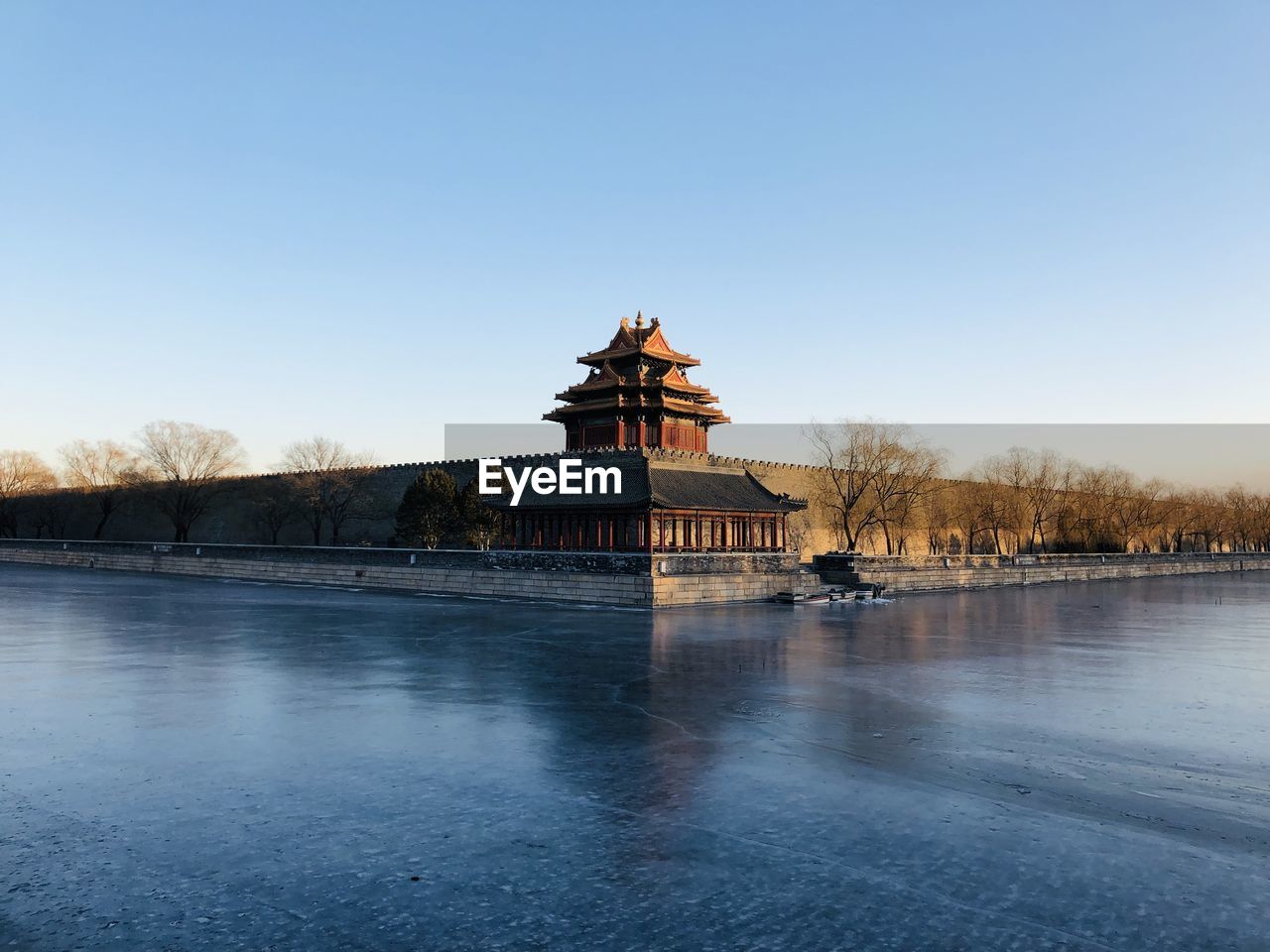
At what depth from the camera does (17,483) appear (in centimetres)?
7375

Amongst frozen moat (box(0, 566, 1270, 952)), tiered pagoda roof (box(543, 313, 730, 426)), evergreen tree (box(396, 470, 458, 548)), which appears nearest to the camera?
frozen moat (box(0, 566, 1270, 952))

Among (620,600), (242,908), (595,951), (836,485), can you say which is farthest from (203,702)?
(836,485)

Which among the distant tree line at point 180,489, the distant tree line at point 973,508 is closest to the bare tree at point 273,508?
the distant tree line at point 180,489

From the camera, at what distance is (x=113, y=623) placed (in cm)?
2211

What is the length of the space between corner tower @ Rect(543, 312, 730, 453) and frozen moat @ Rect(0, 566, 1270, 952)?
26.8 meters

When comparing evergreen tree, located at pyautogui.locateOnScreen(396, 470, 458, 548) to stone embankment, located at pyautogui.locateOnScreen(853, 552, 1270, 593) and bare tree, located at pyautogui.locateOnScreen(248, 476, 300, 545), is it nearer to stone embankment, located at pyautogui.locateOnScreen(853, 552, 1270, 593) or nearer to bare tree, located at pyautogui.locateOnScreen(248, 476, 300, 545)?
bare tree, located at pyautogui.locateOnScreen(248, 476, 300, 545)

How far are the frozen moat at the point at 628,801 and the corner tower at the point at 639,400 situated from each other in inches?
1055

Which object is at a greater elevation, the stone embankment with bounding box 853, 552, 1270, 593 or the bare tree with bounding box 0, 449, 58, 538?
the bare tree with bounding box 0, 449, 58, 538

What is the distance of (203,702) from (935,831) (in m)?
9.74

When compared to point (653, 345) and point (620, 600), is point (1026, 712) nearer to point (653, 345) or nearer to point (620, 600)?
point (620, 600)

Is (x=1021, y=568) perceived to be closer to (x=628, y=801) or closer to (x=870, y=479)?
(x=870, y=479)

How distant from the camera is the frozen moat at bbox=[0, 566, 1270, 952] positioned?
17.2 feet

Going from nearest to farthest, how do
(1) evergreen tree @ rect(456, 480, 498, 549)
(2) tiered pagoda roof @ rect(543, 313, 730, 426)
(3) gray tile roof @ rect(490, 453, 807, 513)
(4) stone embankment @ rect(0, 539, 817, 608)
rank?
(4) stone embankment @ rect(0, 539, 817, 608) < (3) gray tile roof @ rect(490, 453, 807, 513) < (2) tiered pagoda roof @ rect(543, 313, 730, 426) < (1) evergreen tree @ rect(456, 480, 498, 549)

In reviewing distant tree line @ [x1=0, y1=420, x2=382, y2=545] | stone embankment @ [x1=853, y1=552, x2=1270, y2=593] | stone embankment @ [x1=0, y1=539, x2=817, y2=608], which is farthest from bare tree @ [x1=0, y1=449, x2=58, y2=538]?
stone embankment @ [x1=853, y1=552, x2=1270, y2=593]
